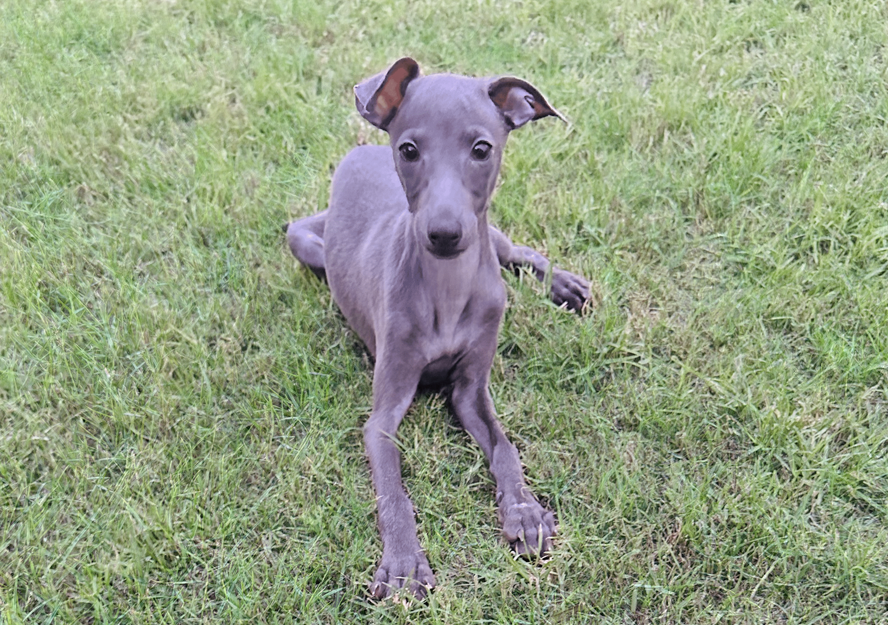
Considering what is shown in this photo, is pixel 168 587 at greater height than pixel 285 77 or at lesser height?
lesser

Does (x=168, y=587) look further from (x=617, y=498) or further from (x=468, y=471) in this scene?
(x=617, y=498)

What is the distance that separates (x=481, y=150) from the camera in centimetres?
264

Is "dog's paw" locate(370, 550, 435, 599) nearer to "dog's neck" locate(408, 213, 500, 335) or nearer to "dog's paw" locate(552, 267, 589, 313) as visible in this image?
"dog's neck" locate(408, 213, 500, 335)

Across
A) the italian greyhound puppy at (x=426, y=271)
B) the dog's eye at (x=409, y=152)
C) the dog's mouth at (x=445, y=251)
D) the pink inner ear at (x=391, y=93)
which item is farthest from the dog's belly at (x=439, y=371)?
the pink inner ear at (x=391, y=93)

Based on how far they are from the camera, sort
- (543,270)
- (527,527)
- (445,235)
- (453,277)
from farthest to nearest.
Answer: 1. (543,270)
2. (453,277)
3. (527,527)
4. (445,235)

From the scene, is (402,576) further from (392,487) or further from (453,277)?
(453,277)

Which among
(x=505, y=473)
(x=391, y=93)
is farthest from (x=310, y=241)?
(x=505, y=473)

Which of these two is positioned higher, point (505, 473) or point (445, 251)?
point (445, 251)

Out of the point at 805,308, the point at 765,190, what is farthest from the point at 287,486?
the point at 765,190

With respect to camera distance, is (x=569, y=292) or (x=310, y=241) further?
(x=310, y=241)

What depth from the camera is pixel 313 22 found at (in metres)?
5.57

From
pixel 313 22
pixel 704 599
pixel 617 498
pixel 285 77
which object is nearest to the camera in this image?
pixel 704 599

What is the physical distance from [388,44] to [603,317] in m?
2.68

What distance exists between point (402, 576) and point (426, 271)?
41.3 inches
